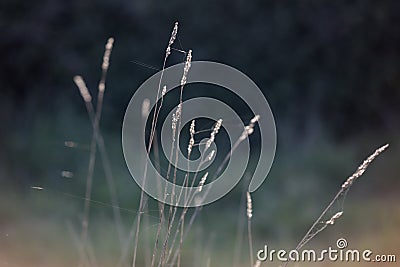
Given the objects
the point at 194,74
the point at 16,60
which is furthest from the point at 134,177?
the point at 16,60

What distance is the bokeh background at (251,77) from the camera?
2896 mm

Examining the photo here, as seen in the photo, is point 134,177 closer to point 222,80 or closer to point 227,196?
point 227,196

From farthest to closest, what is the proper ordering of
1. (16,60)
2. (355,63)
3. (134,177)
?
(355,63), (16,60), (134,177)

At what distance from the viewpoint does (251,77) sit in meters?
3.41

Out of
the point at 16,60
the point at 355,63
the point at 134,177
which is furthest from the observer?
the point at 355,63

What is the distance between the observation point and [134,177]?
9.96ft

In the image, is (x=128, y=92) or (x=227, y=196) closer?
(x=227, y=196)

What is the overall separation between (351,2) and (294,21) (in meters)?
0.30

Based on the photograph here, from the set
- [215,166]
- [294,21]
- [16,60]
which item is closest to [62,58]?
[16,60]

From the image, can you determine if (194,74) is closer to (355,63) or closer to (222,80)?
(222,80)

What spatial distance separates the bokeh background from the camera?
2.90 meters

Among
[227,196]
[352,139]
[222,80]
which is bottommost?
[227,196]

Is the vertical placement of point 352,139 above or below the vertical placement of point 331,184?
above

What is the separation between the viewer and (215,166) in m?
3.07
